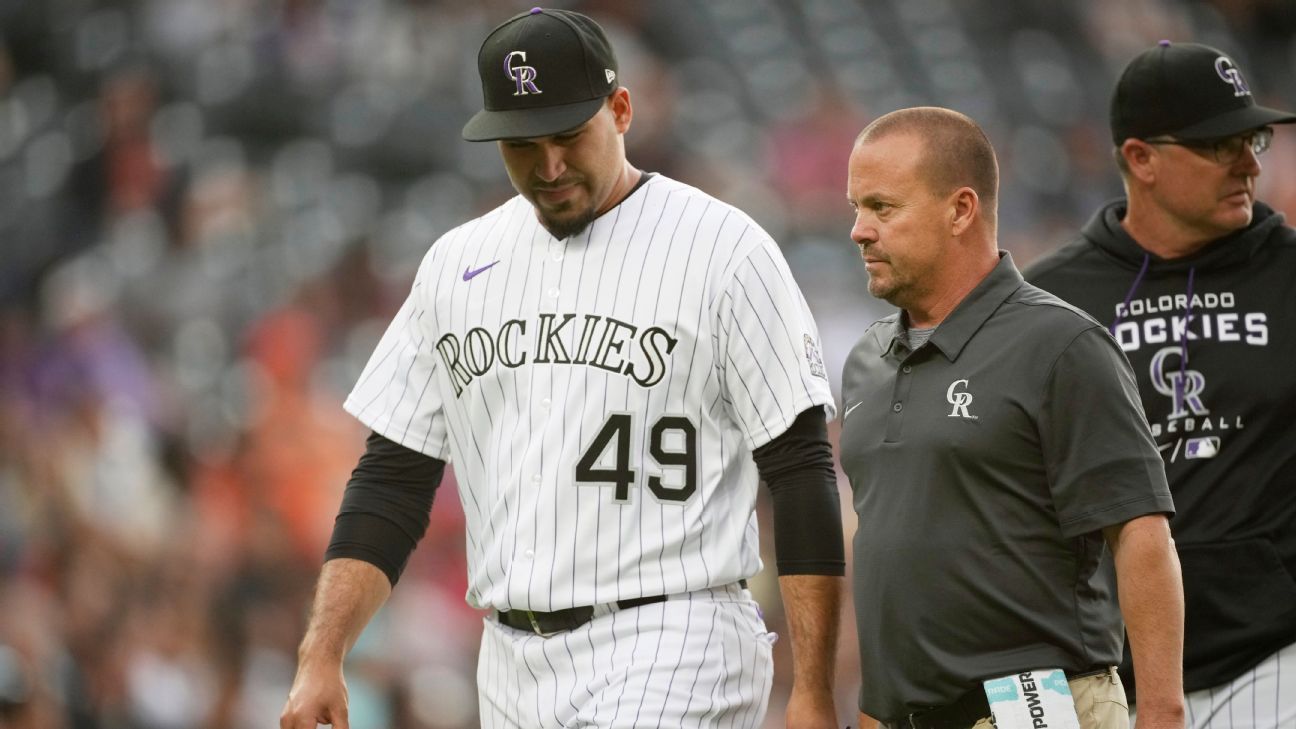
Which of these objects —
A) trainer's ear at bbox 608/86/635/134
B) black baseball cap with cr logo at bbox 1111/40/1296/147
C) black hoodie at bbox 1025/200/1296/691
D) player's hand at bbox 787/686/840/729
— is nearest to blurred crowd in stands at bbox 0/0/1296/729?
black hoodie at bbox 1025/200/1296/691

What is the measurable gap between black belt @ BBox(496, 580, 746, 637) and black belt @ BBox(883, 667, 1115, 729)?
58 cm

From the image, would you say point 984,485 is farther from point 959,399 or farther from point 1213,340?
point 1213,340

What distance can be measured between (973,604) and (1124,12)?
9.25 meters

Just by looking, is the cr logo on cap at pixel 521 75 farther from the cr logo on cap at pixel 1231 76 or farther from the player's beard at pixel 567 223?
the cr logo on cap at pixel 1231 76

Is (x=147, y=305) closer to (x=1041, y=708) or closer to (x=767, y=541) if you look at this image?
(x=767, y=541)

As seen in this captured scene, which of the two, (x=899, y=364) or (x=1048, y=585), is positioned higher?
(x=899, y=364)

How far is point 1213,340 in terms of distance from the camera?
140 inches

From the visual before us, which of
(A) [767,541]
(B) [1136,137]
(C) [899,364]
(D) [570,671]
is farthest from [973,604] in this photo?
(A) [767,541]

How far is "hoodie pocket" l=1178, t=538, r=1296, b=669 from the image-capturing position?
3.44 metres

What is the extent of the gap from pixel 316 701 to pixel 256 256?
5304 millimetres

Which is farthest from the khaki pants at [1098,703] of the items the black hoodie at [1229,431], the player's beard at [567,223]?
the player's beard at [567,223]

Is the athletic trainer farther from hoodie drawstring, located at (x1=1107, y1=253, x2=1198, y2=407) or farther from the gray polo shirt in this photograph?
hoodie drawstring, located at (x1=1107, y1=253, x2=1198, y2=407)

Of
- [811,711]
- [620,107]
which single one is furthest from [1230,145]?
[811,711]

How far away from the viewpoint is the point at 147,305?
802 centimetres
